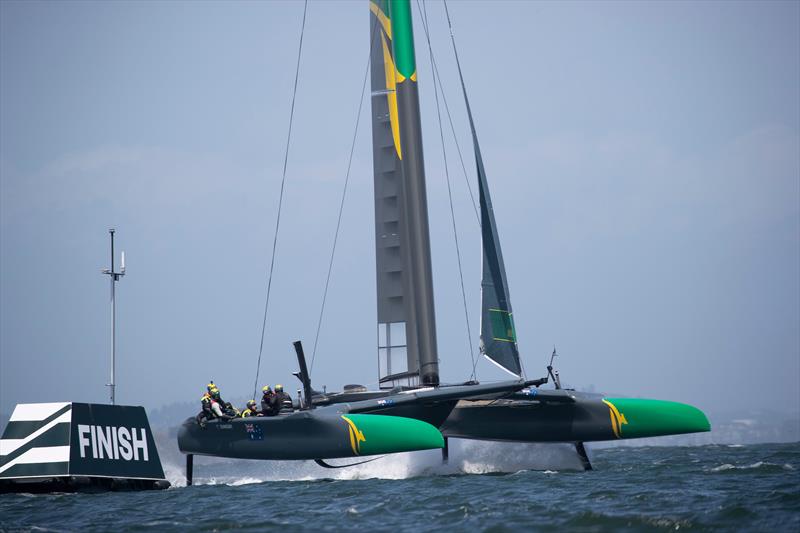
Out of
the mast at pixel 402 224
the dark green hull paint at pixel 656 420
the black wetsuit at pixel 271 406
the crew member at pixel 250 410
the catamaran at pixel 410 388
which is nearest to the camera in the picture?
the catamaran at pixel 410 388

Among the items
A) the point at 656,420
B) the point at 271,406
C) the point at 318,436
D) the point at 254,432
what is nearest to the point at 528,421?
the point at 656,420

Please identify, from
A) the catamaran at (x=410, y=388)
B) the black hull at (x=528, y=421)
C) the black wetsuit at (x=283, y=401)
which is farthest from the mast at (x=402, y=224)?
the black wetsuit at (x=283, y=401)

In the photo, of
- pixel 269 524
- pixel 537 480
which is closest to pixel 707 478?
pixel 537 480

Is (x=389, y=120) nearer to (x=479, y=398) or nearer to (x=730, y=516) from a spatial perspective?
Result: (x=479, y=398)

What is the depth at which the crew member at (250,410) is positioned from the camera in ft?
51.5

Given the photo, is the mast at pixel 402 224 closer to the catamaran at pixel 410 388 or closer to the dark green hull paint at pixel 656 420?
the catamaran at pixel 410 388

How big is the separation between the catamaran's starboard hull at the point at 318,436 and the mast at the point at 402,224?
3319mm

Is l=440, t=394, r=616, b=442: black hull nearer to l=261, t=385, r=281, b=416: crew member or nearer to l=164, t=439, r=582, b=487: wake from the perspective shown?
l=164, t=439, r=582, b=487: wake

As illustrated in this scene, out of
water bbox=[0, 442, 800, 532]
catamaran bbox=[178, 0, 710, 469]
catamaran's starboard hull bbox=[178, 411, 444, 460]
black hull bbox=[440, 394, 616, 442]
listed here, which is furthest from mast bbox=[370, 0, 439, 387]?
catamaran's starboard hull bbox=[178, 411, 444, 460]

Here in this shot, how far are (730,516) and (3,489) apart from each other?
29.6 ft

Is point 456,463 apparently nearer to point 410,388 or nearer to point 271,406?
point 410,388

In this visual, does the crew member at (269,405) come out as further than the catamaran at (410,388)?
Yes

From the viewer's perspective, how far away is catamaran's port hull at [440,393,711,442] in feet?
48.6

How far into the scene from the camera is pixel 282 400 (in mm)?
15477
